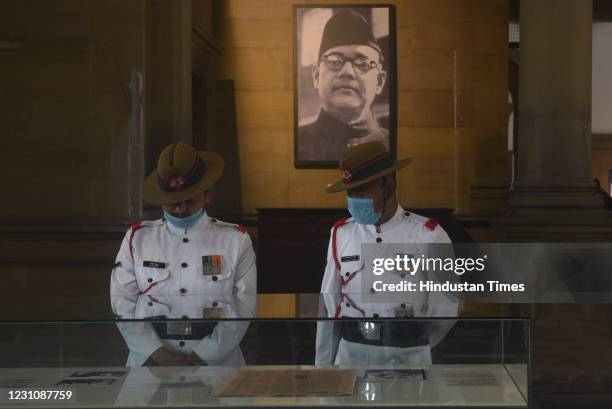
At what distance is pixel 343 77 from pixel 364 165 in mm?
8153

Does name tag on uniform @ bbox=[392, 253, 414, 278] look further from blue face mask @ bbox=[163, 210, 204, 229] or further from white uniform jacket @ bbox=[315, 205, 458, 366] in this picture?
blue face mask @ bbox=[163, 210, 204, 229]

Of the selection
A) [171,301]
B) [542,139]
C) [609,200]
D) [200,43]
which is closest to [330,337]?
[171,301]

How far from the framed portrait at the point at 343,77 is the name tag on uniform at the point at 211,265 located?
821cm

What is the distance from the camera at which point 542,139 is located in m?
8.45

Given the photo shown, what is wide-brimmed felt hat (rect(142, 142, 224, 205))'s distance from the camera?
375 cm

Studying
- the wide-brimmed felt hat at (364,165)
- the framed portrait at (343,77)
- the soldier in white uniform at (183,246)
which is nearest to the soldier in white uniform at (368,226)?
the wide-brimmed felt hat at (364,165)

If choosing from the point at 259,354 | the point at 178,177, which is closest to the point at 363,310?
the point at 259,354

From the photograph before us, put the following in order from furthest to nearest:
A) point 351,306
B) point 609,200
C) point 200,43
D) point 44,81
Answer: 1. point 200,43
2. point 609,200
3. point 44,81
4. point 351,306

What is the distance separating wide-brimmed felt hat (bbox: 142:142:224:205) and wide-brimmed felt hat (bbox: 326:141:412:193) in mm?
518

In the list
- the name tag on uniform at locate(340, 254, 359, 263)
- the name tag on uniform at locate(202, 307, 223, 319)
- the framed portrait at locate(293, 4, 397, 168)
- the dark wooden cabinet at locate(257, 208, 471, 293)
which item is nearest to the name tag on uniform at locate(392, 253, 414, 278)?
the name tag on uniform at locate(340, 254, 359, 263)

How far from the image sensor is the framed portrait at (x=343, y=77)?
11906 mm

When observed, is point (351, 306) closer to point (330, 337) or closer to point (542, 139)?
point (330, 337)

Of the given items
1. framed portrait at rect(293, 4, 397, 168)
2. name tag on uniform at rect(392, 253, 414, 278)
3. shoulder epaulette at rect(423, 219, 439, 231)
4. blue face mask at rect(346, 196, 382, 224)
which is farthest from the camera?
framed portrait at rect(293, 4, 397, 168)

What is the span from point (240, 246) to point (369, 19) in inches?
335
